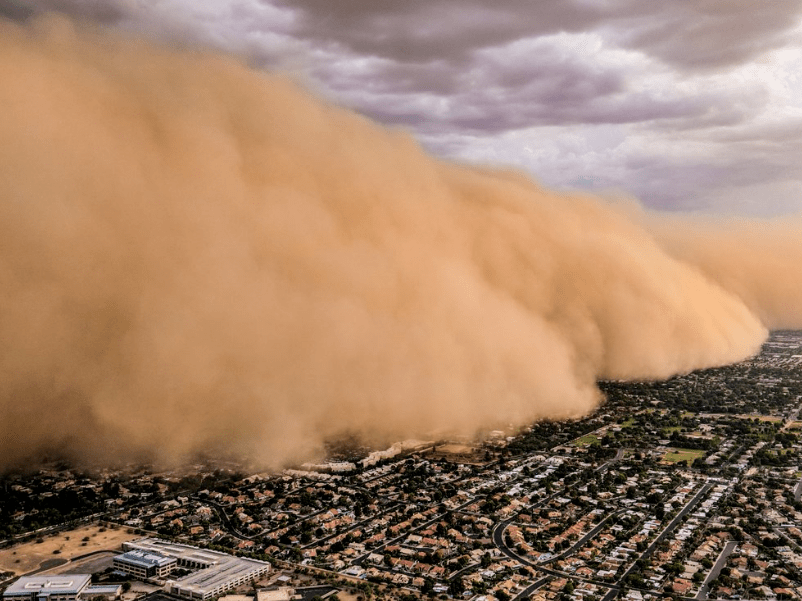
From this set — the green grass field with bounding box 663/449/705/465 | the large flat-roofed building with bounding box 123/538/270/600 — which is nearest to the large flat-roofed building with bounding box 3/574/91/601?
the large flat-roofed building with bounding box 123/538/270/600

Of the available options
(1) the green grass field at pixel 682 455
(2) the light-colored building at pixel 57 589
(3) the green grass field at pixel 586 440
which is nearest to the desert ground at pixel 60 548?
(2) the light-colored building at pixel 57 589

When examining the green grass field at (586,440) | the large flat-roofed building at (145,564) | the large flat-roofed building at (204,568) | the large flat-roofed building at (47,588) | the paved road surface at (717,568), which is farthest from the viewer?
the green grass field at (586,440)

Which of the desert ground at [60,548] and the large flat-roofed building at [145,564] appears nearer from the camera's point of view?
the large flat-roofed building at [145,564]

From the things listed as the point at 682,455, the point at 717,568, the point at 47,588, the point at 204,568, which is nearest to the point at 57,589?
the point at 47,588

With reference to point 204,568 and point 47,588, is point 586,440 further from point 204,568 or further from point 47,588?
point 47,588

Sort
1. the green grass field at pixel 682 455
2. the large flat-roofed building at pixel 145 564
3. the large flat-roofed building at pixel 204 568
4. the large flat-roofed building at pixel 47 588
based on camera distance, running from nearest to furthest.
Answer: the large flat-roofed building at pixel 47 588
the large flat-roofed building at pixel 204 568
the large flat-roofed building at pixel 145 564
the green grass field at pixel 682 455

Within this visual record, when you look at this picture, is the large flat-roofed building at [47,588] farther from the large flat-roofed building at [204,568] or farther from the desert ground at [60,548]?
the large flat-roofed building at [204,568]

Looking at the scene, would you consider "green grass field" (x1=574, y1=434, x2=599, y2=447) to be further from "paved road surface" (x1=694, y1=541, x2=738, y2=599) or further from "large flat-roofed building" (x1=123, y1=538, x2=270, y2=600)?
"large flat-roofed building" (x1=123, y1=538, x2=270, y2=600)
